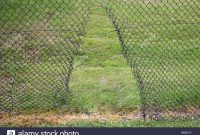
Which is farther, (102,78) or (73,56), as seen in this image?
(73,56)

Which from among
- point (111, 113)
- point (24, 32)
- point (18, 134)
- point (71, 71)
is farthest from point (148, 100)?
point (24, 32)

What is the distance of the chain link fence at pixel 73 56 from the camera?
741 centimetres

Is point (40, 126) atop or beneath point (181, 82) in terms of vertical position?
beneath

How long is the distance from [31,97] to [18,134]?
1.18 meters

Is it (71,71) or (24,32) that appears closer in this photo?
(71,71)

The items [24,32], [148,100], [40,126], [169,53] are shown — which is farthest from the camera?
[24,32]

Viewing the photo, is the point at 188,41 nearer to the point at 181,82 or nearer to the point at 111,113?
the point at 181,82

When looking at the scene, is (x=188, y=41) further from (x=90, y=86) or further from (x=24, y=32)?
(x=24, y=32)

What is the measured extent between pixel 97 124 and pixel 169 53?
273 centimetres

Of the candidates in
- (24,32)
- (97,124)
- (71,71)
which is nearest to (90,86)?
(71,71)

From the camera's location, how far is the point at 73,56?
353 inches

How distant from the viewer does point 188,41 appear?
959 cm

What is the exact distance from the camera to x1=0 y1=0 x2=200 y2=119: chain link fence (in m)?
7.41

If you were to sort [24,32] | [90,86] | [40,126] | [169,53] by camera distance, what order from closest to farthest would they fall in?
[40,126]
[90,86]
[169,53]
[24,32]
